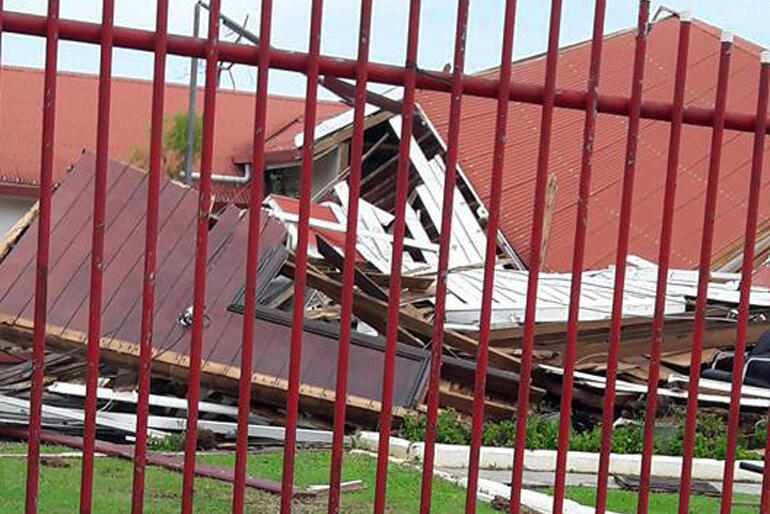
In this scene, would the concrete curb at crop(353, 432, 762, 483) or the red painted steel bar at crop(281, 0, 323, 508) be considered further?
the concrete curb at crop(353, 432, 762, 483)

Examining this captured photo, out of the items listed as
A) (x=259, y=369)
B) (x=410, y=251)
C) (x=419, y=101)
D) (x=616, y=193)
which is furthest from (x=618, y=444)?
(x=419, y=101)

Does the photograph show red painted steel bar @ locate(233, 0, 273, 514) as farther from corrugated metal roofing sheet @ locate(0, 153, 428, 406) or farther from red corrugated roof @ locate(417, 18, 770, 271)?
red corrugated roof @ locate(417, 18, 770, 271)

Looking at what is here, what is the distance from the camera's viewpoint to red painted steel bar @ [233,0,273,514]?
11.5ft

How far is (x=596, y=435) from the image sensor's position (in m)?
10.6

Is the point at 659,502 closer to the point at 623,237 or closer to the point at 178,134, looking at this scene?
the point at 623,237

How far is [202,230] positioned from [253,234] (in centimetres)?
14

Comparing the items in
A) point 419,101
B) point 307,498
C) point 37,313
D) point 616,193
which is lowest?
point 307,498

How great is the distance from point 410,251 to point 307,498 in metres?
12.8

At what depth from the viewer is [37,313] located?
3430 millimetres

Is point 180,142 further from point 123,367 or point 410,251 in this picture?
point 123,367

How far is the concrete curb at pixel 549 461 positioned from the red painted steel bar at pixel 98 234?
234 inches

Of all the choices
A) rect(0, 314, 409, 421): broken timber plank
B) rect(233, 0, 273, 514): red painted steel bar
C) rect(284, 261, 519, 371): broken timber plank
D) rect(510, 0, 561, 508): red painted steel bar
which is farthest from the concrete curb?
rect(233, 0, 273, 514): red painted steel bar

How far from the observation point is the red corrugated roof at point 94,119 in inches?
977

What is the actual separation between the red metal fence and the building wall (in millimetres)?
22052
